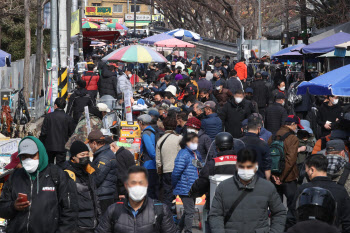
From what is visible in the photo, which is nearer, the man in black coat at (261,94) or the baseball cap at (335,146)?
the baseball cap at (335,146)

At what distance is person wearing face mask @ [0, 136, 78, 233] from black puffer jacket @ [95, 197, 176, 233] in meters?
0.58

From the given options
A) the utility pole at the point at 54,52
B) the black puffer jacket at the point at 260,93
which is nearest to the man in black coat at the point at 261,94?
the black puffer jacket at the point at 260,93

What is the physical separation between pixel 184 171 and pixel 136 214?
3.59 m

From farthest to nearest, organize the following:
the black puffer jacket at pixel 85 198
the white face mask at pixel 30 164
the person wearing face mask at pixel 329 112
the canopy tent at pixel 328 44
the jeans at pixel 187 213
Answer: the canopy tent at pixel 328 44, the person wearing face mask at pixel 329 112, the jeans at pixel 187 213, the black puffer jacket at pixel 85 198, the white face mask at pixel 30 164

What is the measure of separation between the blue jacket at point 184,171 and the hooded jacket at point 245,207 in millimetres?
2923

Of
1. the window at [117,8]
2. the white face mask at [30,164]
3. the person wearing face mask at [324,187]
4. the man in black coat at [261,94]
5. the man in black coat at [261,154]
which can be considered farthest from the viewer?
the window at [117,8]

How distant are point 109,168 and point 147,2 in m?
56.6

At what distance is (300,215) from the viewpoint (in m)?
4.06

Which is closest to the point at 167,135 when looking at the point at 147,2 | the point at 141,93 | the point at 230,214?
the point at 230,214

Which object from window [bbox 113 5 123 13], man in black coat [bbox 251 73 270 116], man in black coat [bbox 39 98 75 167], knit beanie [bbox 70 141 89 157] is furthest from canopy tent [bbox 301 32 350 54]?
window [bbox 113 5 123 13]

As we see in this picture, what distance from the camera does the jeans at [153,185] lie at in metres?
10.9

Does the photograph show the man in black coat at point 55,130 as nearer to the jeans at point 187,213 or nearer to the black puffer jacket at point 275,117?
the jeans at point 187,213

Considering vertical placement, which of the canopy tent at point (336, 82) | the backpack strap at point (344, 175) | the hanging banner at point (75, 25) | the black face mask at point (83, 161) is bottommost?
the backpack strap at point (344, 175)

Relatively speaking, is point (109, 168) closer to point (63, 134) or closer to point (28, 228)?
point (28, 228)
